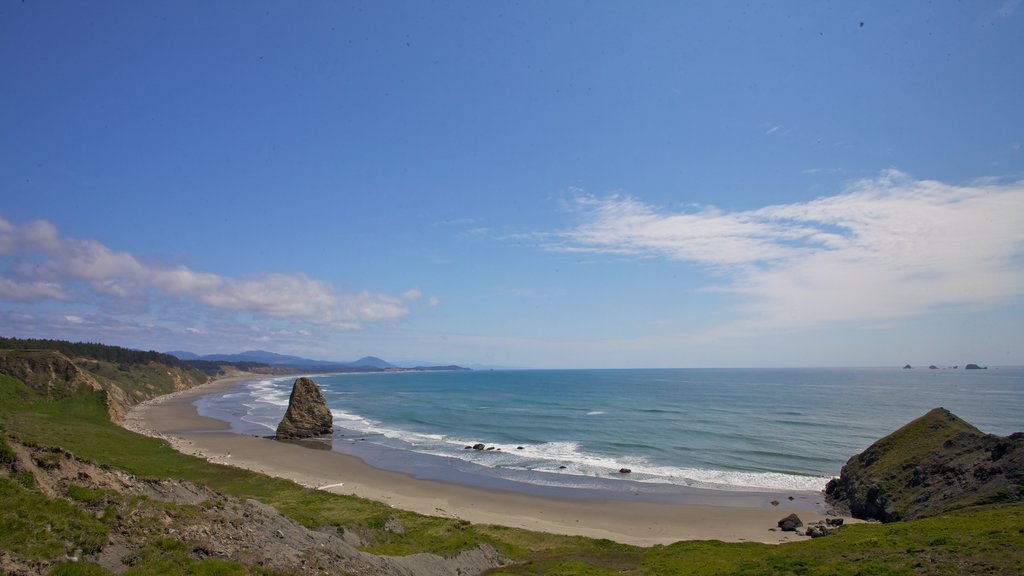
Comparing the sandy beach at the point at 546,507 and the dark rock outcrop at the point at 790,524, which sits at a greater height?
the dark rock outcrop at the point at 790,524

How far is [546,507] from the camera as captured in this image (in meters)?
35.7

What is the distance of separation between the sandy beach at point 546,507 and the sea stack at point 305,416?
11.2 m

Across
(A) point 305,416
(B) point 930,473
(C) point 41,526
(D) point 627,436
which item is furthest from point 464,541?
(A) point 305,416

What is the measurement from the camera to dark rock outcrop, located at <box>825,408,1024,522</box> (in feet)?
89.0

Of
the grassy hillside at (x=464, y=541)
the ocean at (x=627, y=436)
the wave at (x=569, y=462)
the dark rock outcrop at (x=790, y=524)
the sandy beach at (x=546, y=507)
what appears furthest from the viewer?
the ocean at (x=627, y=436)

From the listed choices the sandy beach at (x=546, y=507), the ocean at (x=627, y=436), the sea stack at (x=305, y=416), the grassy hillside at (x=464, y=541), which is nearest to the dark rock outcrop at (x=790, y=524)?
the sandy beach at (x=546, y=507)

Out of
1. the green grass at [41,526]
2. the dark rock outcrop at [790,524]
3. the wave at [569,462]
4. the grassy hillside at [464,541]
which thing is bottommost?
the wave at [569,462]

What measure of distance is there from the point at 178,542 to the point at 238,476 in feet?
90.7

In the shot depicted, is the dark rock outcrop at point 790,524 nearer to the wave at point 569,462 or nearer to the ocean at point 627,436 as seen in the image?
the ocean at point 627,436

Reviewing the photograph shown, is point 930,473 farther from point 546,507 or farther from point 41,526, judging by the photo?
point 41,526

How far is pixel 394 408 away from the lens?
103 m

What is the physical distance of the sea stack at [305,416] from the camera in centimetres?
6306

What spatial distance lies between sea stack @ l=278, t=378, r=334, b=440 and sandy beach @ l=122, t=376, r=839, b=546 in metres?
11.2

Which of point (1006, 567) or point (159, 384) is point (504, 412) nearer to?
point (1006, 567)
